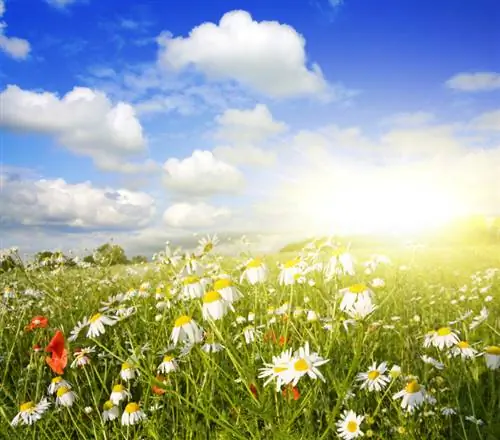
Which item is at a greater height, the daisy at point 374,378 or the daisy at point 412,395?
the daisy at point 374,378

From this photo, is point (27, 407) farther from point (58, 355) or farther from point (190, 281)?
point (190, 281)

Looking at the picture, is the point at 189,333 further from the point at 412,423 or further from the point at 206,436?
the point at 412,423

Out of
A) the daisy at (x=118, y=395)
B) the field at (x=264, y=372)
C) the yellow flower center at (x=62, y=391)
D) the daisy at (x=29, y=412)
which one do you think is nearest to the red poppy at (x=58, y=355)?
the field at (x=264, y=372)

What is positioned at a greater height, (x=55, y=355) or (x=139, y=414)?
(x=55, y=355)

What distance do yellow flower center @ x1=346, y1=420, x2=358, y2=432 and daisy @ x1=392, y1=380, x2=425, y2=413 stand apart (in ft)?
1.13

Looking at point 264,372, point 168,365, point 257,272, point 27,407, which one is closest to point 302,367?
point 264,372

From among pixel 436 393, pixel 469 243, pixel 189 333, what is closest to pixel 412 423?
pixel 436 393

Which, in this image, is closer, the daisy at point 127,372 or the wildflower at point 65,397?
the daisy at point 127,372

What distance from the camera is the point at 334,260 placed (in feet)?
11.9

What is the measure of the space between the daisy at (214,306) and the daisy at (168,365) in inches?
41.3

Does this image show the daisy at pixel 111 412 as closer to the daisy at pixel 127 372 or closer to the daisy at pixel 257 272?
the daisy at pixel 127 372

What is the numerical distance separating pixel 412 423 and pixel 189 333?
1605 mm

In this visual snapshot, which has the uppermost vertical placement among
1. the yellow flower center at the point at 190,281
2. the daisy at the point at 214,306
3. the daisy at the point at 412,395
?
the yellow flower center at the point at 190,281

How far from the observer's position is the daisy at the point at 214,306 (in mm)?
3008
